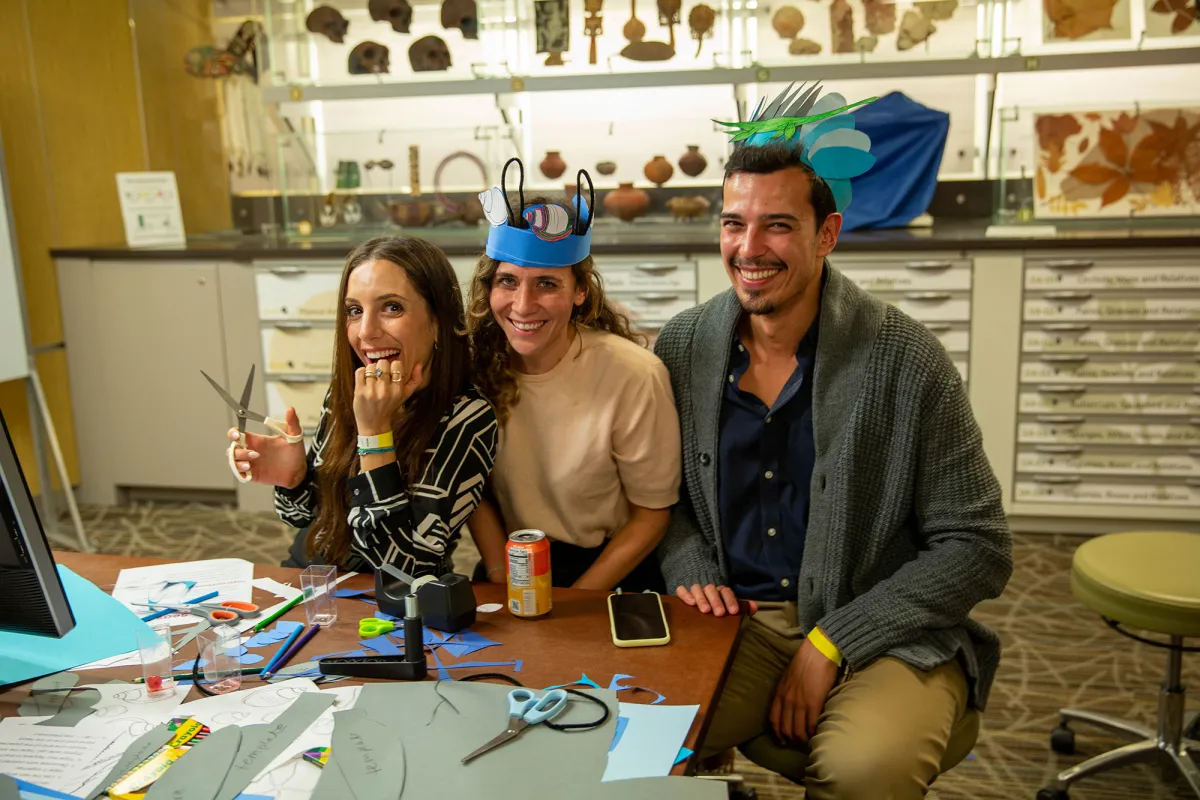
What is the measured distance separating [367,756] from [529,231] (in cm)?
98

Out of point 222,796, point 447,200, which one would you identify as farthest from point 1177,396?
point 222,796

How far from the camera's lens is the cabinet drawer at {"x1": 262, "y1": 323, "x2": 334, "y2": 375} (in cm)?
413

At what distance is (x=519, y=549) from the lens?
153 centimetres

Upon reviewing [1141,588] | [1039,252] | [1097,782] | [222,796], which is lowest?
[1097,782]

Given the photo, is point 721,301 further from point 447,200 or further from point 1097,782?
point 447,200

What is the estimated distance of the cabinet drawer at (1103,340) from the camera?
11.9 feet

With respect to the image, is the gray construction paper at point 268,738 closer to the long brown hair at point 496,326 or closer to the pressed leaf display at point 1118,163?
the long brown hair at point 496,326

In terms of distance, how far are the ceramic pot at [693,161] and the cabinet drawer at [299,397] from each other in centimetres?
185

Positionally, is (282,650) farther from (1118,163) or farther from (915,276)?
(1118,163)

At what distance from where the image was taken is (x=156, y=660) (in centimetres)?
137

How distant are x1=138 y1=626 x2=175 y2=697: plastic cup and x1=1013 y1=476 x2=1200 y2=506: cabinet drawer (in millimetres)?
3259

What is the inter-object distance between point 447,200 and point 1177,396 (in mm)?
3087

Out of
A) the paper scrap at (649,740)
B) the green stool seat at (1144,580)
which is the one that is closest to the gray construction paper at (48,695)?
the paper scrap at (649,740)

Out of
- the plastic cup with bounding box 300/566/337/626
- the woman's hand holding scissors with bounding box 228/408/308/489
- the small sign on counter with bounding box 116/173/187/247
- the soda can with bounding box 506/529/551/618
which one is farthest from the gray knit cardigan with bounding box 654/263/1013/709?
the small sign on counter with bounding box 116/173/187/247
